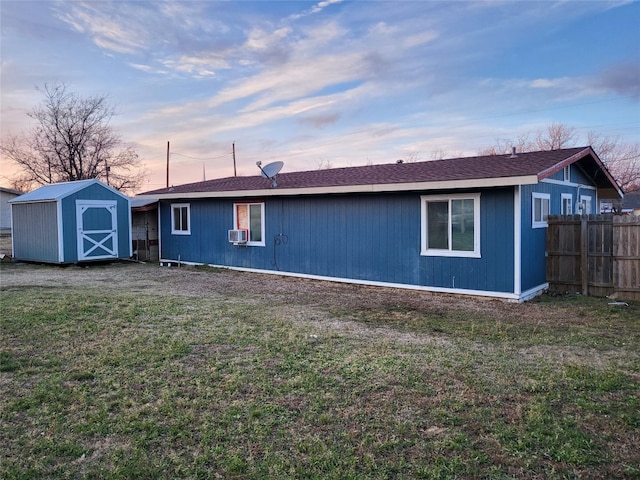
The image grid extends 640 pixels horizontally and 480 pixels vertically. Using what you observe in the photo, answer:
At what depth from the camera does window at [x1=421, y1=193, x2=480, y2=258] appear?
8.60 meters

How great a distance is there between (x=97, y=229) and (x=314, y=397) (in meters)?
12.5

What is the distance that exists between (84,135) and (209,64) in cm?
2029

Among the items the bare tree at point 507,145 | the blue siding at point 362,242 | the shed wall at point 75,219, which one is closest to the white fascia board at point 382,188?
the blue siding at point 362,242

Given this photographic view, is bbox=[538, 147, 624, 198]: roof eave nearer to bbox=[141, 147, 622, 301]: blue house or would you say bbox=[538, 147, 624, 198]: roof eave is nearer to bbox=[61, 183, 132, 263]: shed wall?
bbox=[141, 147, 622, 301]: blue house

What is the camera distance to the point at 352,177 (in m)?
11.1

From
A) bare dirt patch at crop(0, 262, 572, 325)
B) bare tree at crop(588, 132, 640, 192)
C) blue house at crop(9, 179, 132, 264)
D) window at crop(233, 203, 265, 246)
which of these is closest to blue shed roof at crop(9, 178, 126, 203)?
blue house at crop(9, 179, 132, 264)

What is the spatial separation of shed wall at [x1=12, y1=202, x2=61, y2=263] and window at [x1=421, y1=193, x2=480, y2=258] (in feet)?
34.3

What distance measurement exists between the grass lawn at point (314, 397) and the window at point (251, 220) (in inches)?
220

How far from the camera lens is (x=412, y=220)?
9391 millimetres

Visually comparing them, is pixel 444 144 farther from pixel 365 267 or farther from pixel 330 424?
pixel 330 424

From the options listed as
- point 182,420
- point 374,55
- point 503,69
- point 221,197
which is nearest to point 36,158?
point 221,197

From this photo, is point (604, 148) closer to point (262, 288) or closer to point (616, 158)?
point (616, 158)

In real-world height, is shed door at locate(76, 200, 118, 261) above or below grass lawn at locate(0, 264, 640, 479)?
above

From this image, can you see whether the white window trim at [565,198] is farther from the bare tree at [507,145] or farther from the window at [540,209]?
the bare tree at [507,145]
